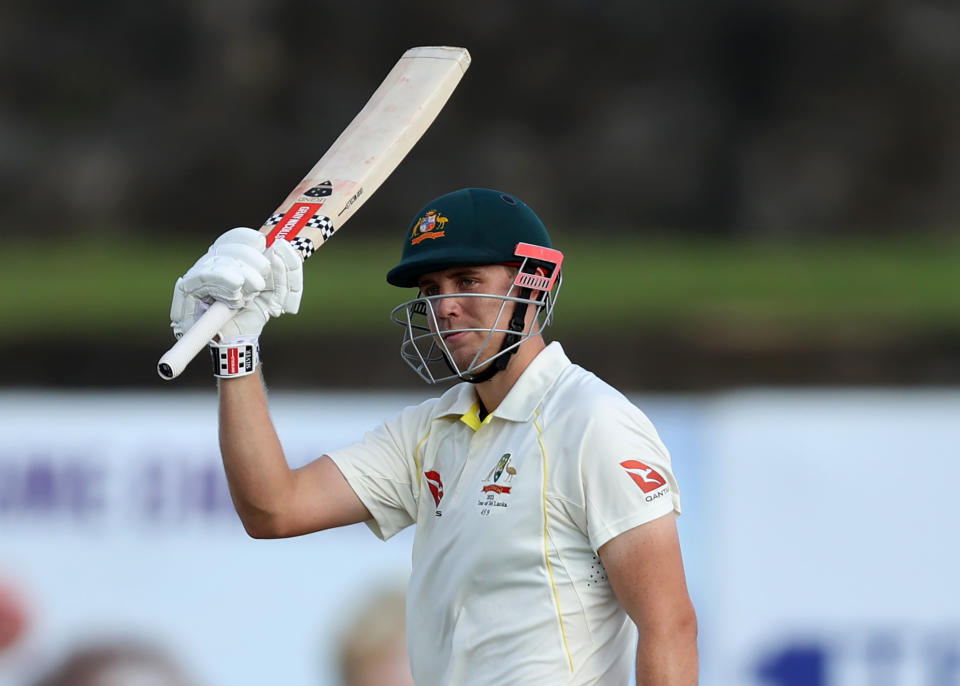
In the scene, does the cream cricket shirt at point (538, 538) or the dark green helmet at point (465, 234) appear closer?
the cream cricket shirt at point (538, 538)

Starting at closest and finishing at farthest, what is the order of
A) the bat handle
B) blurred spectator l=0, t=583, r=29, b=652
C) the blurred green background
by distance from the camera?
1. the bat handle
2. blurred spectator l=0, t=583, r=29, b=652
3. the blurred green background

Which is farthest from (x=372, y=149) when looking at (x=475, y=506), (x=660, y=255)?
(x=660, y=255)

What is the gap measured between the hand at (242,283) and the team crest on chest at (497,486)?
0.41m

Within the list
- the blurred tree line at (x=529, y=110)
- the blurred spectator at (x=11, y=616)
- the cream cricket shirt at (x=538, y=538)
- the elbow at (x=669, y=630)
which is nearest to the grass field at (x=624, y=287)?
the blurred tree line at (x=529, y=110)

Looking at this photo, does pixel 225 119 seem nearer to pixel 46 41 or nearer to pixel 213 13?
pixel 213 13

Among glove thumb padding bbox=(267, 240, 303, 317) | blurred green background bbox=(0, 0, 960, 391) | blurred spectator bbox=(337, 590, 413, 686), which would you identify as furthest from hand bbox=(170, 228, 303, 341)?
blurred green background bbox=(0, 0, 960, 391)

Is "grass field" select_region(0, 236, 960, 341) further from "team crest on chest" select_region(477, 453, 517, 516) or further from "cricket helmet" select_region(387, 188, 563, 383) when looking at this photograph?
"team crest on chest" select_region(477, 453, 517, 516)

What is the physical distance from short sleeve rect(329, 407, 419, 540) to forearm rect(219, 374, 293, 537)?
0.14m

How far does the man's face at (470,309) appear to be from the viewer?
208 cm

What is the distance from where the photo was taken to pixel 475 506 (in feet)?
6.62

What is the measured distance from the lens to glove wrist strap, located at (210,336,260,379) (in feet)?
6.68

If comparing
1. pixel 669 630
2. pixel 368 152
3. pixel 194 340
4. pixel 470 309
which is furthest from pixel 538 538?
pixel 368 152

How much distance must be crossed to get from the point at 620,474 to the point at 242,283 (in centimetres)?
63

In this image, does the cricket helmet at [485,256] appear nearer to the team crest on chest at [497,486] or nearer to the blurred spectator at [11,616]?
the team crest on chest at [497,486]
